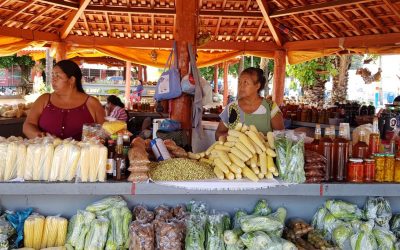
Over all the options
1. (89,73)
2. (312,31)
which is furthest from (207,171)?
(89,73)

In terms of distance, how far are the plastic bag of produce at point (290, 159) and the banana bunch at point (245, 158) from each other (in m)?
0.05

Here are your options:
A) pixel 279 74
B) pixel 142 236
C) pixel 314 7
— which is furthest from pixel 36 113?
pixel 279 74

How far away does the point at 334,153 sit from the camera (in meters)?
2.93

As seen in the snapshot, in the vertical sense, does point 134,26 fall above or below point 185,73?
above

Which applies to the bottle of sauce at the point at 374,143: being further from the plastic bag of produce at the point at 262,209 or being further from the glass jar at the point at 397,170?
the plastic bag of produce at the point at 262,209

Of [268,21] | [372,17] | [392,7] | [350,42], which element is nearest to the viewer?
[392,7]

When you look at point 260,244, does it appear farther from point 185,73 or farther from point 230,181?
point 185,73

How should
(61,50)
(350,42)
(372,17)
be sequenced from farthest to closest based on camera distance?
(61,50) < (350,42) < (372,17)

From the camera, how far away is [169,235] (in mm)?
2713

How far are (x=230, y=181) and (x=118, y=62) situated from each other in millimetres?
13797

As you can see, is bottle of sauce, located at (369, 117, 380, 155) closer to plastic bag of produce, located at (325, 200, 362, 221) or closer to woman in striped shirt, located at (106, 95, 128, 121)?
plastic bag of produce, located at (325, 200, 362, 221)

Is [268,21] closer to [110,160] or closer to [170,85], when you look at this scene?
[170,85]

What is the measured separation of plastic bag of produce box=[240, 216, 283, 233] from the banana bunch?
277 mm

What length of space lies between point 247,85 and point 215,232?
170 centimetres
